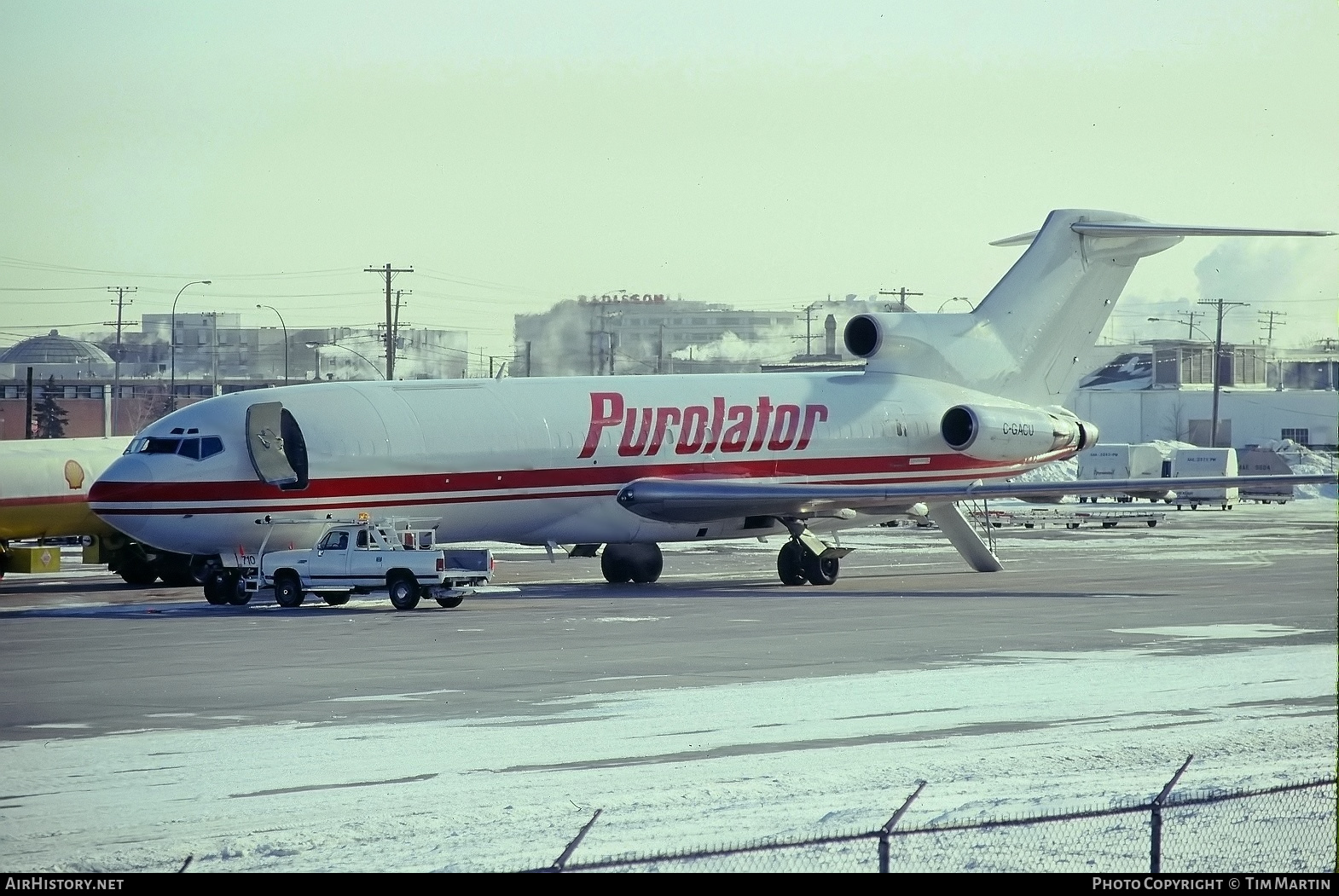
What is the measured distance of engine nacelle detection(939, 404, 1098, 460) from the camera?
4275 cm

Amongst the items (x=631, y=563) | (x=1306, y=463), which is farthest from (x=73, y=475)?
(x=1306, y=463)

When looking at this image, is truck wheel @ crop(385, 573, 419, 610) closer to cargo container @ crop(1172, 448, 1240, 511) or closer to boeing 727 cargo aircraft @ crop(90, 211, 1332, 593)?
boeing 727 cargo aircraft @ crop(90, 211, 1332, 593)

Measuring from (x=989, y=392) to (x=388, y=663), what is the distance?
24657mm

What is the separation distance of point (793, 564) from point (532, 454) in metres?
6.54

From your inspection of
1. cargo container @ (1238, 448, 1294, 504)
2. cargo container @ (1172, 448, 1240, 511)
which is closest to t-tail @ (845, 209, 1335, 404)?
cargo container @ (1172, 448, 1240, 511)

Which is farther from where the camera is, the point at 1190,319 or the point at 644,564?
the point at 1190,319

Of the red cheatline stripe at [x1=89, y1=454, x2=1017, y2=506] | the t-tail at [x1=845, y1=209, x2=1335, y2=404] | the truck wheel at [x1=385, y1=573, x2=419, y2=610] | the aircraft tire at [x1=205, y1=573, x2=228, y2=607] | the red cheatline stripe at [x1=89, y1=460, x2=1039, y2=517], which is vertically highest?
the t-tail at [x1=845, y1=209, x2=1335, y2=404]

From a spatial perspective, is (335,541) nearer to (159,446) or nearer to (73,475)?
(159,446)

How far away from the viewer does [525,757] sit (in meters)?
Result: 16.7

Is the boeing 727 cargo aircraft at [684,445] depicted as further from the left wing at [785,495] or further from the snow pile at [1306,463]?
the snow pile at [1306,463]

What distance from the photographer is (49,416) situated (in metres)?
100

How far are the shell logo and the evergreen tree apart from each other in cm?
5544

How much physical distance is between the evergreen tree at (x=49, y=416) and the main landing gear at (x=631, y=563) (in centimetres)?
6349

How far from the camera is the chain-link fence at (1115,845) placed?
426 inches
